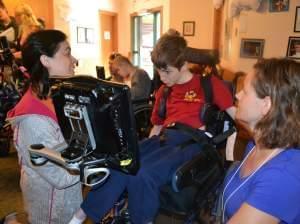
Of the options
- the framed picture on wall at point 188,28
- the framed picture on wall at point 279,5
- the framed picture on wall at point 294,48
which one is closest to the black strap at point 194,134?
the framed picture on wall at point 294,48

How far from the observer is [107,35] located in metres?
6.75

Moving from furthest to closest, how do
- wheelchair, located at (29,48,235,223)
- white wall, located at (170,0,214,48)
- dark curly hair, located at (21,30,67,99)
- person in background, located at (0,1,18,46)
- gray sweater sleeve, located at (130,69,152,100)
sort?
1. white wall, located at (170,0,214,48)
2. person in background, located at (0,1,18,46)
3. gray sweater sleeve, located at (130,69,152,100)
4. dark curly hair, located at (21,30,67,99)
5. wheelchair, located at (29,48,235,223)

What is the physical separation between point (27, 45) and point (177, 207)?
87cm

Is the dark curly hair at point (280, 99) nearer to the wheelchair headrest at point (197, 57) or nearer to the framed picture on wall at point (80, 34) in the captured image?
the wheelchair headrest at point (197, 57)

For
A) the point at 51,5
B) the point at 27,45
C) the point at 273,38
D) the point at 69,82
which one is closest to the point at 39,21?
the point at 51,5

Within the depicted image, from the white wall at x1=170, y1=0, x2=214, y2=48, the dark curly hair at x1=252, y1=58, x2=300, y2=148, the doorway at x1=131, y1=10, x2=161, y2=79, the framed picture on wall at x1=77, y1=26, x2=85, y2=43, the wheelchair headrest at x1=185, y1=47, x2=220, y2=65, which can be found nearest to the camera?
the dark curly hair at x1=252, y1=58, x2=300, y2=148

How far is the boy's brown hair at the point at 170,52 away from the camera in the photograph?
1.53 metres

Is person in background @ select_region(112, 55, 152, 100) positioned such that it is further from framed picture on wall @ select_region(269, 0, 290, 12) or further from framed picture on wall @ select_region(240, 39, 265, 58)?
framed picture on wall @ select_region(269, 0, 290, 12)

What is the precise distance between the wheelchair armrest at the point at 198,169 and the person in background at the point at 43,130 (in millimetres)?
402

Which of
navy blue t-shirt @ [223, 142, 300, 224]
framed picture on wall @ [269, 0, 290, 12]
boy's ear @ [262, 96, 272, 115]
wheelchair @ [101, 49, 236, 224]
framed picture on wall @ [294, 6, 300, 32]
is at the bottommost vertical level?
wheelchair @ [101, 49, 236, 224]

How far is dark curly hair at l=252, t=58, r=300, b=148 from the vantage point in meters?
0.87

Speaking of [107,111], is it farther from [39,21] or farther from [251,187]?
[39,21]

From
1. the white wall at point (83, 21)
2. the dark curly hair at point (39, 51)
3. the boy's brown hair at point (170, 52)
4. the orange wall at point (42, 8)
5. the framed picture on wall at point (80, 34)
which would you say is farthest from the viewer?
the framed picture on wall at point (80, 34)

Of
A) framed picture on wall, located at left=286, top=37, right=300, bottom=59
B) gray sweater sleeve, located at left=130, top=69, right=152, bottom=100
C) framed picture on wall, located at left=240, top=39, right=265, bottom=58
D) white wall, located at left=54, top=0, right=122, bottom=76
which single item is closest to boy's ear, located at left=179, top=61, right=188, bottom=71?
gray sweater sleeve, located at left=130, top=69, right=152, bottom=100
